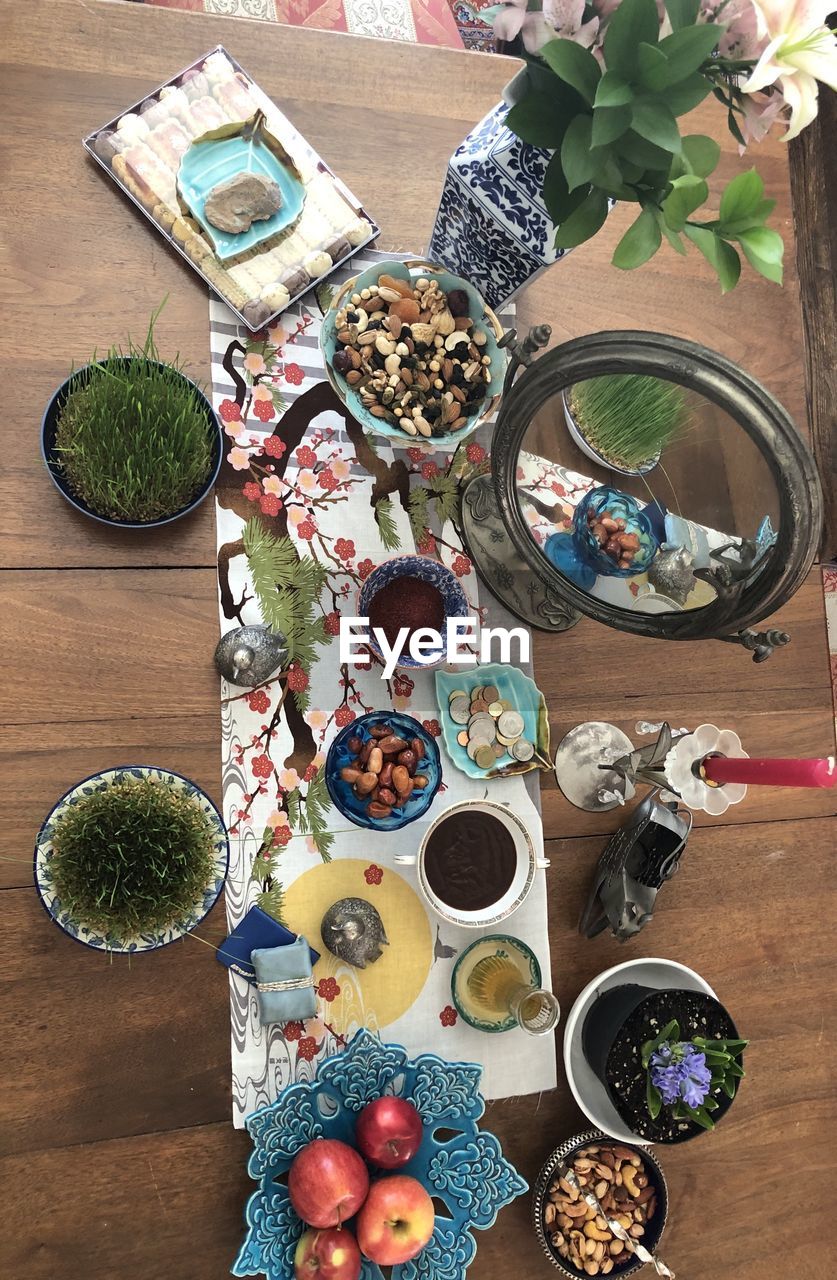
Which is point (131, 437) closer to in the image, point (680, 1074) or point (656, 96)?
point (656, 96)

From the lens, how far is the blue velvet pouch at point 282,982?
101cm

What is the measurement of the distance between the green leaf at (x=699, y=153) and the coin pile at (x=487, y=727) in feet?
1.97

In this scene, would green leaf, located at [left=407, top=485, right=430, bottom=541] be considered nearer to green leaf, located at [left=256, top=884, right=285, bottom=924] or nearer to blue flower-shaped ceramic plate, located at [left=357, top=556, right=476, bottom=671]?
blue flower-shaped ceramic plate, located at [left=357, top=556, right=476, bottom=671]

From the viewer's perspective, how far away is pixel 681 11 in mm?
714

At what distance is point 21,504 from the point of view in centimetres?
102

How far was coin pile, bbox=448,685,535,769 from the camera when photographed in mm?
1101

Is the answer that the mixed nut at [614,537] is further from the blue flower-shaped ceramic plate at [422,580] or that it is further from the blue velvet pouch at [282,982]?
the blue velvet pouch at [282,982]

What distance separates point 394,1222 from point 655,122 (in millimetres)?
1067

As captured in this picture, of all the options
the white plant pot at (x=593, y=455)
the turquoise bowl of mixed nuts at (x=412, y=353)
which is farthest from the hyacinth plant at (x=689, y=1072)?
the turquoise bowl of mixed nuts at (x=412, y=353)

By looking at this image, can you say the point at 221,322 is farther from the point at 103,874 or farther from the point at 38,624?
the point at 103,874

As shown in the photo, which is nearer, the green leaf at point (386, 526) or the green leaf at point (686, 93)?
the green leaf at point (686, 93)

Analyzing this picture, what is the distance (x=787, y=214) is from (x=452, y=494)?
67 centimetres

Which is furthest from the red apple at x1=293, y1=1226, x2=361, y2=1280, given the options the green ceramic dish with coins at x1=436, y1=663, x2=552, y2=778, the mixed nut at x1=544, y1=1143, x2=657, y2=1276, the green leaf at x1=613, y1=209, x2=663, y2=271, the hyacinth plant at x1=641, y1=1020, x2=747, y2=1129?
the green leaf at x1=613, y1=209, x2=663, y2=271

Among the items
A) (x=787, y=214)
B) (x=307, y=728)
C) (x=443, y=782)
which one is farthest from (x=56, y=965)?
(x=787, y=214)
